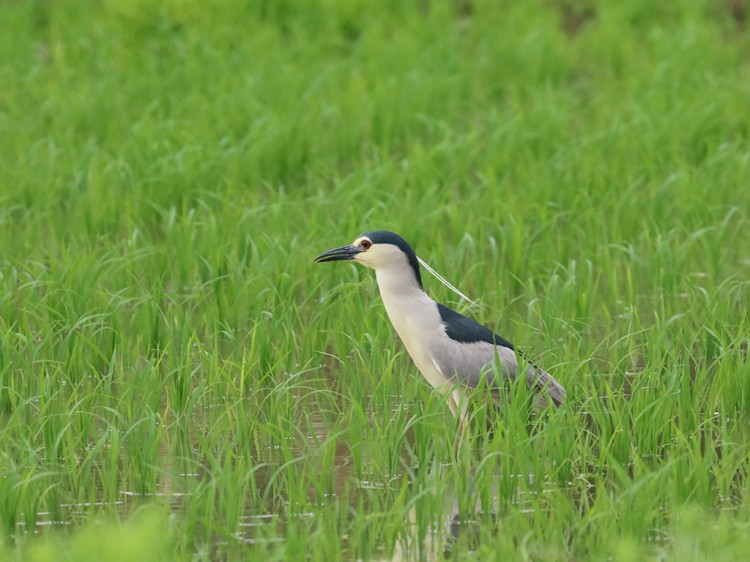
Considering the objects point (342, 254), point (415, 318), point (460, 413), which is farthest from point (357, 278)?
point (460, 413)

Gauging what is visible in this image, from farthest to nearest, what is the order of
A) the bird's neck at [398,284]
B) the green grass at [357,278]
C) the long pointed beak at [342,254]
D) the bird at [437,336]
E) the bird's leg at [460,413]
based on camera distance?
1. the long pointed beak at [342,254]
2. the bird's neck at [398,284]
3. the bird at [437,336]
4. the bird's leg at [460,413]
5. the green grass at [357,278]

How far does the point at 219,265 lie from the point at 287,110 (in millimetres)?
3745

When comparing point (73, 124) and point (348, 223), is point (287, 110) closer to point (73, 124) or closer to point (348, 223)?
point (73, 124)

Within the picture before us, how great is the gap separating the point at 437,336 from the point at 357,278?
150 centimetres

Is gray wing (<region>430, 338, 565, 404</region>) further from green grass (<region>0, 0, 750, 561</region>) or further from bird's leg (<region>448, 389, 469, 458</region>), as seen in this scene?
green grass (<region>0, 0, 750, 561</region>)

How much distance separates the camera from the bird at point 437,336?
5.88 meters

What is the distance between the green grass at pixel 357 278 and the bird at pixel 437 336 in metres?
0.15

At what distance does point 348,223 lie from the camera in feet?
26.5

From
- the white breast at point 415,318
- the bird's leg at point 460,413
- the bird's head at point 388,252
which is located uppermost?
the bird's head at point 388,252

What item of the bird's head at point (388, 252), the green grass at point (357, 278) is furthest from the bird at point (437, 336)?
the green grass at point (357, 278)

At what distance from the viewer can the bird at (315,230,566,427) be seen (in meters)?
5.88

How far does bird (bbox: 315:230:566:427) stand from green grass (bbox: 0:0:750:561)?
153 mm

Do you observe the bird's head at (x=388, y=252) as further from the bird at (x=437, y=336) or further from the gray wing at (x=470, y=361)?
the gray wing at (x=470, y=361)

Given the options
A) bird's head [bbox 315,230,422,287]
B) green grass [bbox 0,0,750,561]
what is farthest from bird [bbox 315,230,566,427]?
green grass [bbox 0,0,750,561]
